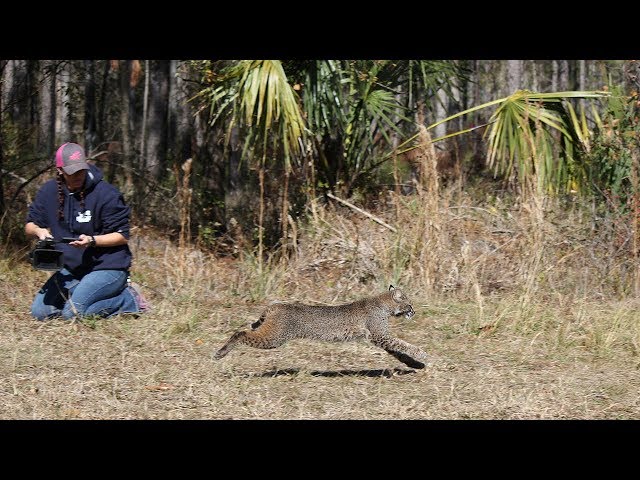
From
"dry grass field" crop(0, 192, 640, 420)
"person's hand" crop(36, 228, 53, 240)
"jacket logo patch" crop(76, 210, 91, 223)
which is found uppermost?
"jacket logo patch" crop(76, 210, 91, 223)

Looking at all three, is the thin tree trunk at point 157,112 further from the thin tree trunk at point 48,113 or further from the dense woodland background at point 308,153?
the thin tree trunk at point 48,113

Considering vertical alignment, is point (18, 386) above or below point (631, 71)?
below

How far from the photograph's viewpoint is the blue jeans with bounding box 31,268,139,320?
8031 millimetres

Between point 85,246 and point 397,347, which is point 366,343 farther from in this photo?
point 85,246

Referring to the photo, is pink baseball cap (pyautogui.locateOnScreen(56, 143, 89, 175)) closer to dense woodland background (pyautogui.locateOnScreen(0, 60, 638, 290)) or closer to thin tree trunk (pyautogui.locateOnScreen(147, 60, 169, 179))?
dense woodland background (pyautogui.locateOnScreen(0, 60, 638, 290))

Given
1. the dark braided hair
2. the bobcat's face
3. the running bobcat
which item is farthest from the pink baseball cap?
the bobcat's face

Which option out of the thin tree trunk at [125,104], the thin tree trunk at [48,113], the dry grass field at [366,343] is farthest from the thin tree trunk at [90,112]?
the dry grass field at [366,343]

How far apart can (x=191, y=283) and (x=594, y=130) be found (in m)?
4.90

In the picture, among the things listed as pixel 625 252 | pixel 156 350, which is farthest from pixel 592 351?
pixel 156 350

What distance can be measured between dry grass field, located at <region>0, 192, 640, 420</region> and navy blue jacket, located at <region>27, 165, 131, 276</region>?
55 centimetres

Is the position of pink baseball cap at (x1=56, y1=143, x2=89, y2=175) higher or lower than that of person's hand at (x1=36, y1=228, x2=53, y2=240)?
higher
